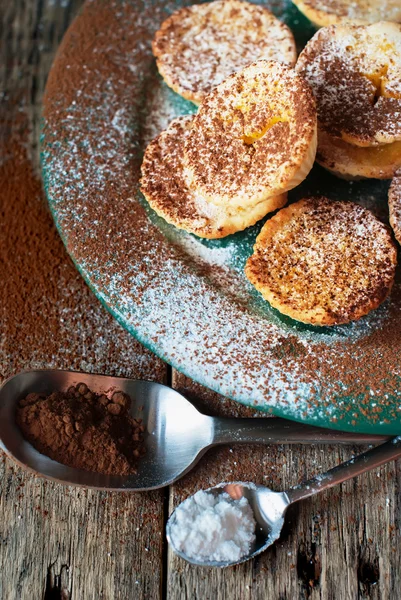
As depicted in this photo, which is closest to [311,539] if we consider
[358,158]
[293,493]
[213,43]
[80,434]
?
[293,493]

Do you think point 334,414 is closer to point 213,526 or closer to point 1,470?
point 213,526

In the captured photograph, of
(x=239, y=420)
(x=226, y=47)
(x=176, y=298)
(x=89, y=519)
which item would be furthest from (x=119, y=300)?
(x=226, y=47)

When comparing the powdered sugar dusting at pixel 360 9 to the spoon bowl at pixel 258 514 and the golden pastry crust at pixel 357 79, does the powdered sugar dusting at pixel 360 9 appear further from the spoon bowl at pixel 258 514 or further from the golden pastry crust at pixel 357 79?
the spoon bowl at pixel 258 514

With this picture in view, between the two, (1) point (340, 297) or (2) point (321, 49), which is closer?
(1) point (340, 297)

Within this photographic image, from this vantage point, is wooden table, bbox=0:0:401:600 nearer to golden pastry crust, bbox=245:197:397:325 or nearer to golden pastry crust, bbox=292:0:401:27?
golden pastry crust, bbox=245:197:397:325

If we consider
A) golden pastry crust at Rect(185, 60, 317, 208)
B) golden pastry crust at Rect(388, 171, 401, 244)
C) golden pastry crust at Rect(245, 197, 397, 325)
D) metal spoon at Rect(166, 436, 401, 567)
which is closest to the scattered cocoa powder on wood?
metal spoon at Rect(166, 436, 401, 567)

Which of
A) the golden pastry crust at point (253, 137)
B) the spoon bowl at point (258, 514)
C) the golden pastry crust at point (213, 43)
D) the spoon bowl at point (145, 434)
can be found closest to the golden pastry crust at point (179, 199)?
the golden pastry crust at point (253, 137)
